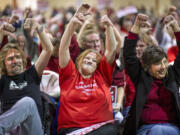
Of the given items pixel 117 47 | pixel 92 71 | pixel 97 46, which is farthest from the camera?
pixel 97 46

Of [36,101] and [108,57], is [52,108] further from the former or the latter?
[108,57]

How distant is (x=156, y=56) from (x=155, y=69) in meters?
0.11

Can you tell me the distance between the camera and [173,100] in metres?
2.78

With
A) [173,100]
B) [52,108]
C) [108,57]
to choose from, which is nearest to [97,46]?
[108,57]

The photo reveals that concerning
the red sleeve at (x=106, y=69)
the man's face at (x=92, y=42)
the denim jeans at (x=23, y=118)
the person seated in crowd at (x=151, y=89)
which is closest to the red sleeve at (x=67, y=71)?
the red sleeve at (x=106, y=69)

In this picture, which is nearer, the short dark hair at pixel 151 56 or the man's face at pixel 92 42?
the short dark hair at pixel 151 56

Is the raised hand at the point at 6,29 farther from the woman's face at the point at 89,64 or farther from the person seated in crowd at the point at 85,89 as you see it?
the woman's face at the point at 89,64

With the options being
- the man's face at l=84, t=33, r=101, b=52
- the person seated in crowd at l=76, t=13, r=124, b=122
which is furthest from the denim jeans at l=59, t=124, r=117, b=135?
the man's face at l=84, t=33, r=101, b=52

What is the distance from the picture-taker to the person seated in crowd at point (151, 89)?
2.76 meters

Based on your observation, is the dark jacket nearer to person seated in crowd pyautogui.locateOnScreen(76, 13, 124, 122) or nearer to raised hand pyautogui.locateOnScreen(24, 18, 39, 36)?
person seated in crowd pyautogui.locateOnScreen(76, 13, 124, 122)

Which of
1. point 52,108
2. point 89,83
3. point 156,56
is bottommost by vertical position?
point 52,108

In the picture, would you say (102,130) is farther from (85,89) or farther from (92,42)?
(92,42)

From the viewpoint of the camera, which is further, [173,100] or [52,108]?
[52,108]

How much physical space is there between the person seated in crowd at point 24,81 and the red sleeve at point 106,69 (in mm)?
486
